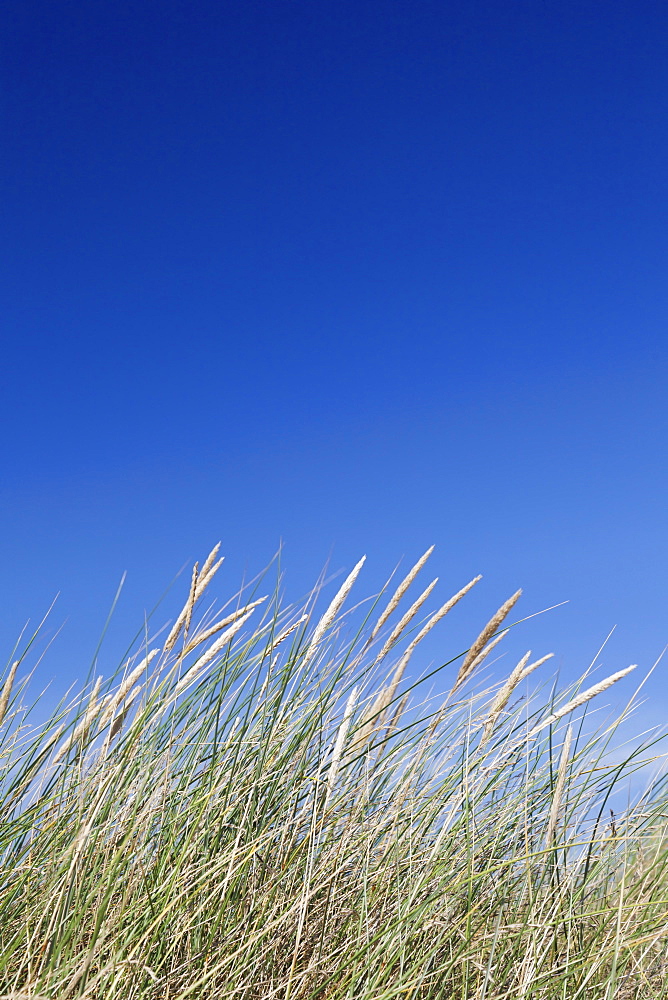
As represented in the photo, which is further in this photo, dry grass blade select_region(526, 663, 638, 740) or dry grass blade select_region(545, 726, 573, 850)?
dry grass blade select_region(526, 663, 638, 740)

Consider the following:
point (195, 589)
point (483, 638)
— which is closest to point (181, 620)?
point (195, 589)

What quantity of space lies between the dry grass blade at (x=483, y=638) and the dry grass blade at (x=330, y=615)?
356 mm

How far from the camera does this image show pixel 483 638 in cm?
201

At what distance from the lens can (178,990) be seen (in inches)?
58.0

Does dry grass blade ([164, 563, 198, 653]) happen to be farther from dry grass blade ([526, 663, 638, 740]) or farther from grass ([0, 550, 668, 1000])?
dry grass blade ([526, 663, 638, 740])

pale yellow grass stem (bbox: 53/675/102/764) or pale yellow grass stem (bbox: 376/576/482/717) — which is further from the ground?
pale yellow grass stem (bbox: 376/576/482/717)

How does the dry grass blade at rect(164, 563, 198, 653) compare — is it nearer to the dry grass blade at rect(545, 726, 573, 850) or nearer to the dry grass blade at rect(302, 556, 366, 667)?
the dry grass blade at rect(302, 556, 366, 667)

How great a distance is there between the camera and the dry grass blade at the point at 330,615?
1951 mm

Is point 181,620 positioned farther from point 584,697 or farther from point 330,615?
point 584,697

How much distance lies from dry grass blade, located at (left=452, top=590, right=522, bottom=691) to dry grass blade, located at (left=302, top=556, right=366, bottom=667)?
0.36 m

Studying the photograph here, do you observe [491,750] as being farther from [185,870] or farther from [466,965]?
[185,870]

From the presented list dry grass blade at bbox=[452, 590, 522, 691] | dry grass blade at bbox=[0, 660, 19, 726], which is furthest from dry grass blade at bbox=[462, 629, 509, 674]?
dry grass blade at bbox=[0, 660, 19, 726]

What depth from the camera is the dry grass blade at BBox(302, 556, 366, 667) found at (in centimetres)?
195

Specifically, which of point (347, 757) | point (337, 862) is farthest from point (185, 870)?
point (347, 757)
